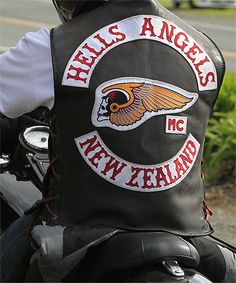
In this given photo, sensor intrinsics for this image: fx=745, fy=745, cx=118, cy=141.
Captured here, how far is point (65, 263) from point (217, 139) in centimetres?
397

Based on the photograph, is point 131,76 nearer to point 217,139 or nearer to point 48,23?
point 217,139

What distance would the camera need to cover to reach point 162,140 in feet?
8.34

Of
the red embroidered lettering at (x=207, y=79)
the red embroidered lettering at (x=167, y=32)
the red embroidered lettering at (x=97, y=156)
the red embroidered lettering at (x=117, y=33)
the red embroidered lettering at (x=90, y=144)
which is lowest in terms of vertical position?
the red embroidered lettering at (x=97, y=156)

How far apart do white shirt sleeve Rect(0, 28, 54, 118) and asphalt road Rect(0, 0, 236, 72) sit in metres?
10.7

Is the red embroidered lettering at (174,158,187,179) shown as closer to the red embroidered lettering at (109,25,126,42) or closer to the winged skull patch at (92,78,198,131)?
the winged skull patch at (92,78,198,131)

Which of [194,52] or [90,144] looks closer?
[90,144]

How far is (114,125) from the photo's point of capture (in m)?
2.51

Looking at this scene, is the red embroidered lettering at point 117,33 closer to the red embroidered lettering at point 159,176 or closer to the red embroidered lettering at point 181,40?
the red embroidered lettering at point 181,40

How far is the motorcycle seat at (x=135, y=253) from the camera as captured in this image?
2359 mm

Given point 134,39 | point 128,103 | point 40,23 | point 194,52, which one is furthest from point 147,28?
point 40,23

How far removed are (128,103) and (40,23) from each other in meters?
15.0

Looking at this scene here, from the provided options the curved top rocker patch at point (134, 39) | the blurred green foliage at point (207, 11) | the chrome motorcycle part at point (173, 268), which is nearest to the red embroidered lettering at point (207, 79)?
the curved top rocker patch at point (134, 39)

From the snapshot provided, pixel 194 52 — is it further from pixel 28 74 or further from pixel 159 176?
pixel 28 74

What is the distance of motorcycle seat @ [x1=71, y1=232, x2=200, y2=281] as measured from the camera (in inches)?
92.9
